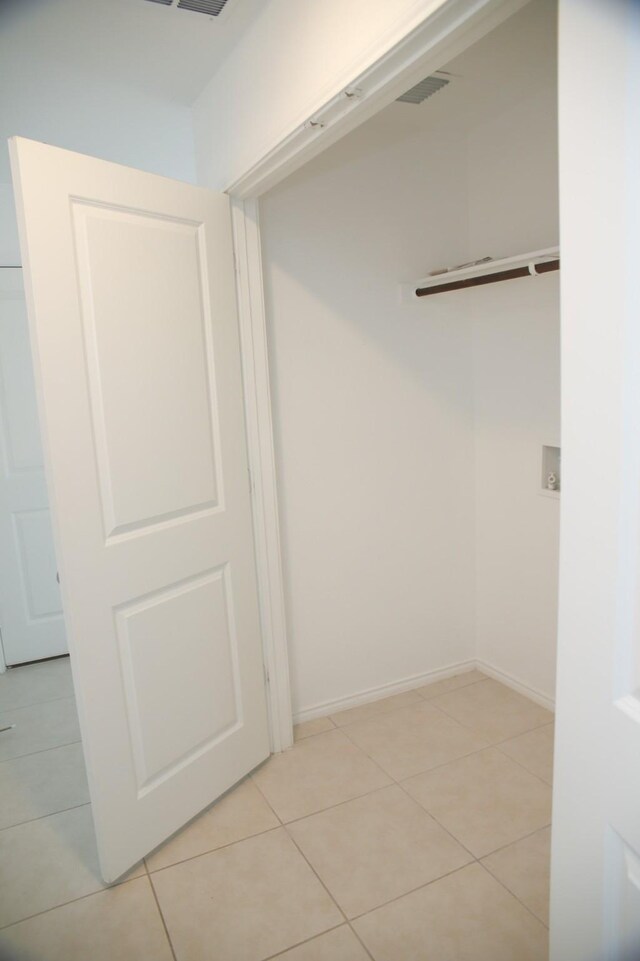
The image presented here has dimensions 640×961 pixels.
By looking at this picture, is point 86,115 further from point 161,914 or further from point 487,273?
point 161,914

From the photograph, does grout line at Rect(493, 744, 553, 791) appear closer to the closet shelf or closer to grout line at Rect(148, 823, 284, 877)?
grout line at Rect(148, 823, 284, 877)

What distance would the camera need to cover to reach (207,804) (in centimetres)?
214

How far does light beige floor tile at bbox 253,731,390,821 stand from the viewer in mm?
2168

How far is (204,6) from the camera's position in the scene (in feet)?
5.48

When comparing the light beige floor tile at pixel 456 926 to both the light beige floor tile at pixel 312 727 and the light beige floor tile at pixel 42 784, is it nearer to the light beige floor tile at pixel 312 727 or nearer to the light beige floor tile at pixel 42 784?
the light beige floor tile at pixel 312 727

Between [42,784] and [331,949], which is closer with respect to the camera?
[331,949]

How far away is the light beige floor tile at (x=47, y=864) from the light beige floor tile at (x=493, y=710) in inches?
54.2

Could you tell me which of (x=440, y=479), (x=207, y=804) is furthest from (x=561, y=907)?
(x=440, y=479)

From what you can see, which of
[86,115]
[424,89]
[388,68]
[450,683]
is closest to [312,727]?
[450,683]

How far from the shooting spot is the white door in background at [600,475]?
2.51ft

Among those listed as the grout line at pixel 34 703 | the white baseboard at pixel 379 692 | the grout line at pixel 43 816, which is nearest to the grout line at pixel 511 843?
A: the white baseboard at pixel 379 692

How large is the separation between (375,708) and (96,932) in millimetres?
1378

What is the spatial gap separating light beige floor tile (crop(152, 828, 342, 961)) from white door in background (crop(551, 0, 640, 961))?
937 mm

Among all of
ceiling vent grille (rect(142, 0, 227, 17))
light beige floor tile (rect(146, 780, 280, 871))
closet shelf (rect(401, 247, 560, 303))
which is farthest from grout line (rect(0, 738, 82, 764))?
ceiling vent grille (rect(142, 0, 227, 17))
